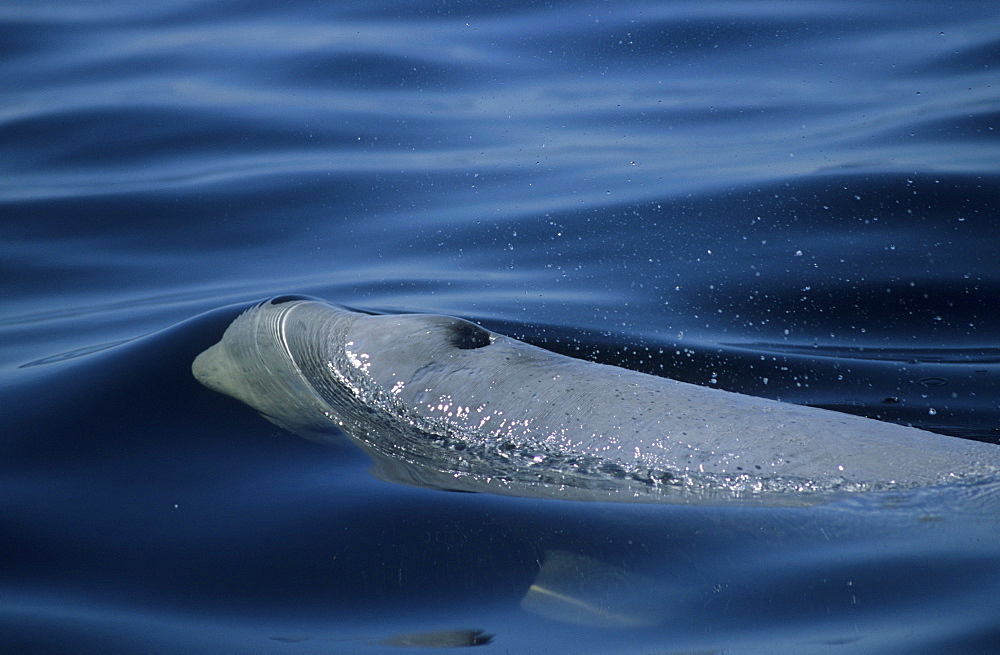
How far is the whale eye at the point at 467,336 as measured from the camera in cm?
402

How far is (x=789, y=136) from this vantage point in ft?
27.0

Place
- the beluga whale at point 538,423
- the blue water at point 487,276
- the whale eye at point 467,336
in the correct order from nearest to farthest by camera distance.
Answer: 1. the blue water at point 487,276
2. the beluga whale at point 538,423
3. the whale eye at point 467,336

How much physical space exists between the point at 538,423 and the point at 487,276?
279 centimetres

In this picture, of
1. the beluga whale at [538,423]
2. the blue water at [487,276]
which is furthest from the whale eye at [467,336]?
the blue water at [487,276]

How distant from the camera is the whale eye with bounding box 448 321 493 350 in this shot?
158 inches

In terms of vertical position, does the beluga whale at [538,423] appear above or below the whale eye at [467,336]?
below

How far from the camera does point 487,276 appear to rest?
6.25m

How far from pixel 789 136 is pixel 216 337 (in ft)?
17.2

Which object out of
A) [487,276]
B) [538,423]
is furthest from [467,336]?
[487,276]

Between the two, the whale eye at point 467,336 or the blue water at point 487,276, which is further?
the whale eye at point 467,336

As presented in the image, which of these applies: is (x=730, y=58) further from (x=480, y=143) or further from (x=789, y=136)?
(x=480, y=143)

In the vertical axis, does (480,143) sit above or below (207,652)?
above

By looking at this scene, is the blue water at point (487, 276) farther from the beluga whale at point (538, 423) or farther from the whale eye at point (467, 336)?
the whale eye at point (467, 336)

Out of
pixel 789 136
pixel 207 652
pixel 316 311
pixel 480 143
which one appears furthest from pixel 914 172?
pixel 207 652
